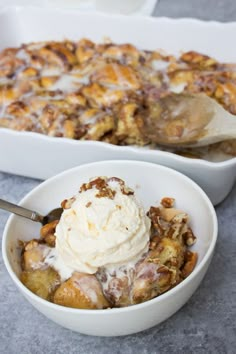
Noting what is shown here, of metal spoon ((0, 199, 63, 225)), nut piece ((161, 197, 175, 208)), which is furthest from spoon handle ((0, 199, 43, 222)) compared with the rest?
nut piece ((161, 197, 175, 208))

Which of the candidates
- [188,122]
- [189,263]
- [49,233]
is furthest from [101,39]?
→ [189,263]

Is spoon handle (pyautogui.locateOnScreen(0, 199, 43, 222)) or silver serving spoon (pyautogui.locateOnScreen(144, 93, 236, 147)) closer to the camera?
spoon handle (pyautogui.locateOnScreen(0, 199, 43, 222))

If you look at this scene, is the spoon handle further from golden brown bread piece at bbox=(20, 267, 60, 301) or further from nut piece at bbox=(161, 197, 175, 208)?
nut piece at bbox=(161, 197, 175, 208)

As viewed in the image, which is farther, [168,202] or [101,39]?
[101,39]

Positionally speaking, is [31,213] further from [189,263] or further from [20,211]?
[189,263]

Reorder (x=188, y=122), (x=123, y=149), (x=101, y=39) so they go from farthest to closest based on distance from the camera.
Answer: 1. (x=101, y=39)
2. (x=188, y=122)
3. (x=123, y=149)

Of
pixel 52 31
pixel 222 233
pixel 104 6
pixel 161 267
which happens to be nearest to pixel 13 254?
pixel 161 267

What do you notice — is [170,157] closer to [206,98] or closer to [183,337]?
[206,98]
